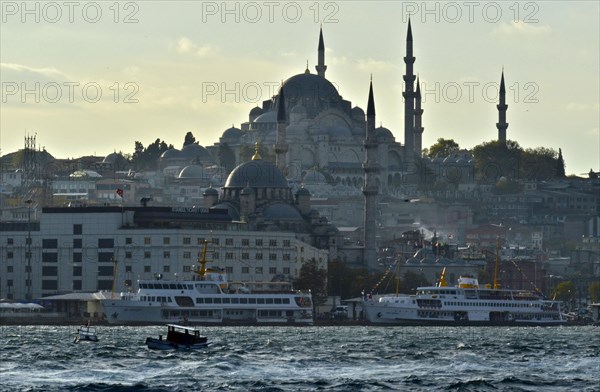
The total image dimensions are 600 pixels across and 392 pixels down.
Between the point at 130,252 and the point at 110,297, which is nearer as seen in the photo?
the point at 110,297

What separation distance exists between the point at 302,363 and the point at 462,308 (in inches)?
2542

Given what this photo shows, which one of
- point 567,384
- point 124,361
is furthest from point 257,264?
point 567,384

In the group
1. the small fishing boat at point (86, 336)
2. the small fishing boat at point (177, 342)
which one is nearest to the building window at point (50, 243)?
the small fishing boat at point (86, 336)

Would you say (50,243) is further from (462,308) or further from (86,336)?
(86,336)

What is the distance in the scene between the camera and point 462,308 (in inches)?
6575

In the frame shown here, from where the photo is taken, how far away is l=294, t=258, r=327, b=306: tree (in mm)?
172750

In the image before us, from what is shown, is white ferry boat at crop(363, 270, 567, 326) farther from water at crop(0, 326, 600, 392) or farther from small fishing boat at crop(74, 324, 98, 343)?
small fishing boat at crop(74, 324, 98, 343)

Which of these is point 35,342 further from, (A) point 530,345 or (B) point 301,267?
(B) point 301,267

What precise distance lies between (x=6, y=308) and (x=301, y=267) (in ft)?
92.2

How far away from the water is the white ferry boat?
26.1 meters

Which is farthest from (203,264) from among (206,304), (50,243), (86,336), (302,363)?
(302,363)

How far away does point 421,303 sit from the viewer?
167 meters

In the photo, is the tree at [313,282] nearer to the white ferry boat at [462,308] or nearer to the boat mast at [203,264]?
the white ferry boat at [462,308]

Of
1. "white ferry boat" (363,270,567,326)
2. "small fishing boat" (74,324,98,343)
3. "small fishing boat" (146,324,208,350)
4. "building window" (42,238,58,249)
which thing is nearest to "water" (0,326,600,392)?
"small fishing boat" (146,324,208,350)
